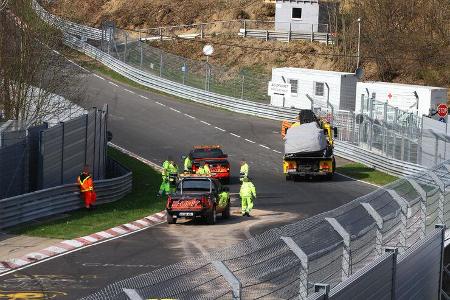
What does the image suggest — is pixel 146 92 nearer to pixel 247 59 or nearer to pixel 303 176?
pixel 247 59

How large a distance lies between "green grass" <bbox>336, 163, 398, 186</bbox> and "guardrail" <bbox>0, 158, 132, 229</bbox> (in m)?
11.4

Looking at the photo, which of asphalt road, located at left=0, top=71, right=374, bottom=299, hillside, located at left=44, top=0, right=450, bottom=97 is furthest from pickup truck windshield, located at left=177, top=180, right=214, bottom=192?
hillside, located at left=44, top=0, right=450, bottom=97

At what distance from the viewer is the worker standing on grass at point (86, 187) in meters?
33.7

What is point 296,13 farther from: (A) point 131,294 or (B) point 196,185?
(A) point 131,294

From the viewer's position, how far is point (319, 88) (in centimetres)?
5778

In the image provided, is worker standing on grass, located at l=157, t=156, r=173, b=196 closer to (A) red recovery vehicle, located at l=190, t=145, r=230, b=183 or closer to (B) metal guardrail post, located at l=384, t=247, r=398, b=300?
(A) red recovery vehicle, located at l=190, t=145, r=230, b=183

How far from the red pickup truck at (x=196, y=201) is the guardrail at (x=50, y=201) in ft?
11.5

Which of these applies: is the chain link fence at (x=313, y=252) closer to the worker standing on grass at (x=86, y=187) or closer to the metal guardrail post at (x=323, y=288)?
the metal guardrail post at (x=323, y=288)

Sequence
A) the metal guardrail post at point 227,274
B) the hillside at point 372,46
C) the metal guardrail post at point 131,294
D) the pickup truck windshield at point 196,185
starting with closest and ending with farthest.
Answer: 1. the metal guardrail post at point 131,294
2. the metal guardrail post at point 227,274
3. the pickup truck windshield at point 196,185
4. the hillside at point 372,46

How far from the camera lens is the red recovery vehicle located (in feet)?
135

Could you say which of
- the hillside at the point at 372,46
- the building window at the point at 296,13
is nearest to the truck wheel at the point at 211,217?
the hillside at the point at 372,46

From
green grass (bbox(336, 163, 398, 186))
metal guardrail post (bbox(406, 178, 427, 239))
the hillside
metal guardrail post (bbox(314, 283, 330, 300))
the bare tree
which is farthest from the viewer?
the hillside

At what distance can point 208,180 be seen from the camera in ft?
108

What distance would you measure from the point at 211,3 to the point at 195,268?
8158 centimetres
